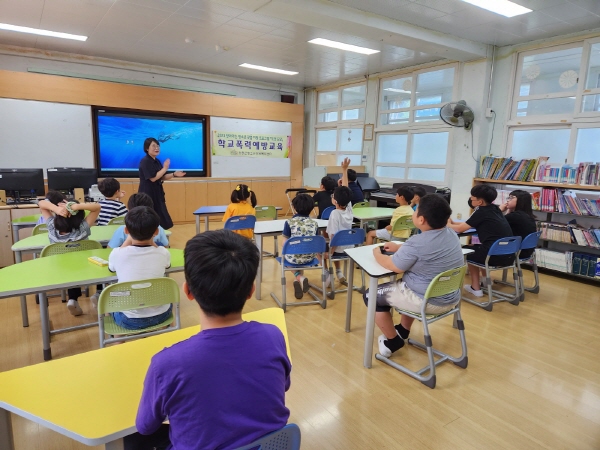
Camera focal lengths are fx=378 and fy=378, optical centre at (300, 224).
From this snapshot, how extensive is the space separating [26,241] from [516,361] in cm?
383

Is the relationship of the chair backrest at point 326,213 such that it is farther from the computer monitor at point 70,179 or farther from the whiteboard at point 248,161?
the whiteboard at point 248,161

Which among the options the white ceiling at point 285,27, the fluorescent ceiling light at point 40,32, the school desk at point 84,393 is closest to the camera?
the school desk at point 84,393

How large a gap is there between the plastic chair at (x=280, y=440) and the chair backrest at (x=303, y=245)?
2313 millimetres

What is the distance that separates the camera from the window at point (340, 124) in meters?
7.96

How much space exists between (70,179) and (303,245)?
352 centimetres

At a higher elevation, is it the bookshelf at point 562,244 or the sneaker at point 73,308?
the bookshelf at point 562,244

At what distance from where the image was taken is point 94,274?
2.18 meters

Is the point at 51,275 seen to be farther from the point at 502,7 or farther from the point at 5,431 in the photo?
the point at 502,7

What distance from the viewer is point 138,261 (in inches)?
81.8

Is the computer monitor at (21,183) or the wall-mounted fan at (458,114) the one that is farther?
the wall-mounted fan at (458,114)

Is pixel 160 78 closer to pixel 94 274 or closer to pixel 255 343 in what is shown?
pixel 94 274

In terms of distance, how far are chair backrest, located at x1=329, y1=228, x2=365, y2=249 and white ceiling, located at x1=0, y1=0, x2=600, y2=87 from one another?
2329 mm

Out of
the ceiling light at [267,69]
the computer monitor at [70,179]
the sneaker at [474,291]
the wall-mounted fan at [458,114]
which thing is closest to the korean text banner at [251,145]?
the ceiling light at [267,69]

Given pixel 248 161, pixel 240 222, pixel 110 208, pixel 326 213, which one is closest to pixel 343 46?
pixel 326 213
